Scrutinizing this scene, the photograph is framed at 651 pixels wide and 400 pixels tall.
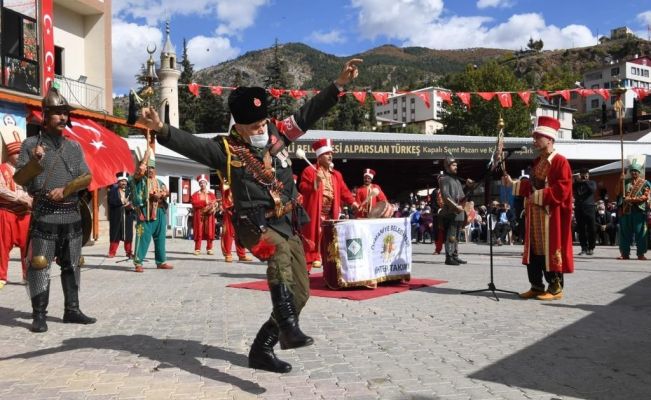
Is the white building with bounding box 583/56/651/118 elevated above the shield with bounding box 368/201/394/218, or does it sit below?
above

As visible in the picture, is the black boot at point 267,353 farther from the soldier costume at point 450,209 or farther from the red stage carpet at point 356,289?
the soldier costume at point 450,209

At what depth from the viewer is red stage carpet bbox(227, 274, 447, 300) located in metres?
7.75

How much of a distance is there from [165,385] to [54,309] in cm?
372

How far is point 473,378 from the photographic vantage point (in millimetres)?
4133

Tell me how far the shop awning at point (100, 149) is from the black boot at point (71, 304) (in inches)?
384

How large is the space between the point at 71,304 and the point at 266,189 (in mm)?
3121

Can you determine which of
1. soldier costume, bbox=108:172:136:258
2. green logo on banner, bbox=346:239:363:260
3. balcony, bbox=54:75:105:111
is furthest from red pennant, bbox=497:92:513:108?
green logo on banner, bbox=346:239:363:260

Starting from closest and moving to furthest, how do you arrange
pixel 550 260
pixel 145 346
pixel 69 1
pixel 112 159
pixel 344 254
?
pixel 145 346, pixel 550 260, pixel 344 254, pixel 112 159, pixel 69 1

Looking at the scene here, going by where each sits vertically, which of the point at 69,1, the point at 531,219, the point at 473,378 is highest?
the point at 69,1

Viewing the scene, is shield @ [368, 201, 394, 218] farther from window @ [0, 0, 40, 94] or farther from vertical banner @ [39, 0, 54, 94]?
vertical banner @ [39, 0, 54, 94]

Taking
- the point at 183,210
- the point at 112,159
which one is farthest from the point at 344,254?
the point at 183,210

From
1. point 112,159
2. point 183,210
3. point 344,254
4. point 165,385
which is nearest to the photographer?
point 165,385

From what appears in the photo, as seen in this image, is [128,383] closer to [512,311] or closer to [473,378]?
[473,378]

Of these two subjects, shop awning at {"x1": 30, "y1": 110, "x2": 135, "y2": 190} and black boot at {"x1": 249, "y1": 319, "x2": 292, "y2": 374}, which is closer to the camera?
black boot at {"x1": 249, "y1": 319, "x2": 292, "y2": 374}
